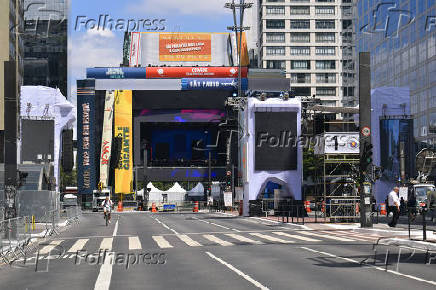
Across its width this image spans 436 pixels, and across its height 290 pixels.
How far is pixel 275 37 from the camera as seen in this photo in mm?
150375

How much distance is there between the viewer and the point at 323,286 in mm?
14344

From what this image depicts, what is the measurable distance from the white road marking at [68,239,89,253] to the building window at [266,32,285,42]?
123m

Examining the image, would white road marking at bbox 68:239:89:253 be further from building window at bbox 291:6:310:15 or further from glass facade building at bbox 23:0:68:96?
glass facade building at bbox 23:0:68:96

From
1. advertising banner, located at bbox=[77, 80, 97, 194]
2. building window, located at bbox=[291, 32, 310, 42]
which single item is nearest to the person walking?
advertising banner, located at bbox=[77, 80, 97, 194]

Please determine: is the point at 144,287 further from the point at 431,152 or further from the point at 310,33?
the point at 310,33

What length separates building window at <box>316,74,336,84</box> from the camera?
150m

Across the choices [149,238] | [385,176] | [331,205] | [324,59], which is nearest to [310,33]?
[324,59]

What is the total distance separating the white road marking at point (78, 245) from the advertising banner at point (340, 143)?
18.5 meters

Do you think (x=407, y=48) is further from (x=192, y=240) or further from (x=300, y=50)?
(x=192, y=240)

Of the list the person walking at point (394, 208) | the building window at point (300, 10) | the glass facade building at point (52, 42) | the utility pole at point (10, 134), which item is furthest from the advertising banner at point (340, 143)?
the glass facade building at point (52, 42)

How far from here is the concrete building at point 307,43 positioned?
490 feet

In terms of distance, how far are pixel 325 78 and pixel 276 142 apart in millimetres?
95763

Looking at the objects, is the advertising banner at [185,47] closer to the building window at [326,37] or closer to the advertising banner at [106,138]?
the advertising banner at [106,138]

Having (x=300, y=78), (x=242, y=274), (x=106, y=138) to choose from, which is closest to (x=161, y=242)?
(x=242, y=274)
